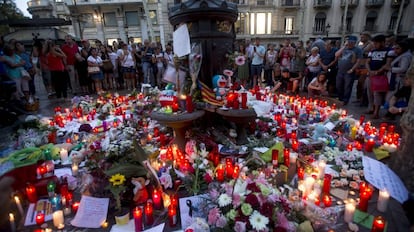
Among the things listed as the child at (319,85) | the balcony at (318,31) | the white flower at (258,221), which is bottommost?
the white flower at (258,221)

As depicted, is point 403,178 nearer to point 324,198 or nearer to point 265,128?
point 324,198

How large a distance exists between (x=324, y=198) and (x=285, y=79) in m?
6.59

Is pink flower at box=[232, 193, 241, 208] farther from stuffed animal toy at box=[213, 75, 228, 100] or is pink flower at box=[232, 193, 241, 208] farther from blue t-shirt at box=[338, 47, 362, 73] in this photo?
blue t-shirt at box=[338, 47, 362, 73]

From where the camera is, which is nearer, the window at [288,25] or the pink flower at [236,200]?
the pink flower at [236,200]

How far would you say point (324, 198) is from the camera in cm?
255

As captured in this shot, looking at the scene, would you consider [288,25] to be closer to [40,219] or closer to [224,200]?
→ [224,200]

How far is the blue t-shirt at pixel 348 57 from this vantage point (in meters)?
6.20

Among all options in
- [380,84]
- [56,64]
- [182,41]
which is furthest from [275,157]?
[56,64]

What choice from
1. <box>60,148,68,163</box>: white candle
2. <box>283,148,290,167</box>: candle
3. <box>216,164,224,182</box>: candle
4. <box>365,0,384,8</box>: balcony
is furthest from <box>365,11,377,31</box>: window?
<box>60,148,68,163</box>: white candle

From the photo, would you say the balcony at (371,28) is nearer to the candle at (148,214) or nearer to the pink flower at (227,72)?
the pink flower at (227,72)

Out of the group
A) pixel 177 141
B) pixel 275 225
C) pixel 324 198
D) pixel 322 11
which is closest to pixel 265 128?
pixel 177 141

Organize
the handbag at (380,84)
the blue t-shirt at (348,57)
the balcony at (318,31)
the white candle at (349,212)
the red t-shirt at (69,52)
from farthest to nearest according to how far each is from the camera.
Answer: the balcony at (318,31) → the red t-shirt at (69,52) → the blue t-shirt at (348,57) → the handbag at (380,84) → the white candle at (349,212)

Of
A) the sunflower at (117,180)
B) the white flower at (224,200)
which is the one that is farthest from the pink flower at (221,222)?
the sunflower at (117,180)

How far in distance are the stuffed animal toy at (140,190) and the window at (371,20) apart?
33.7 meters
